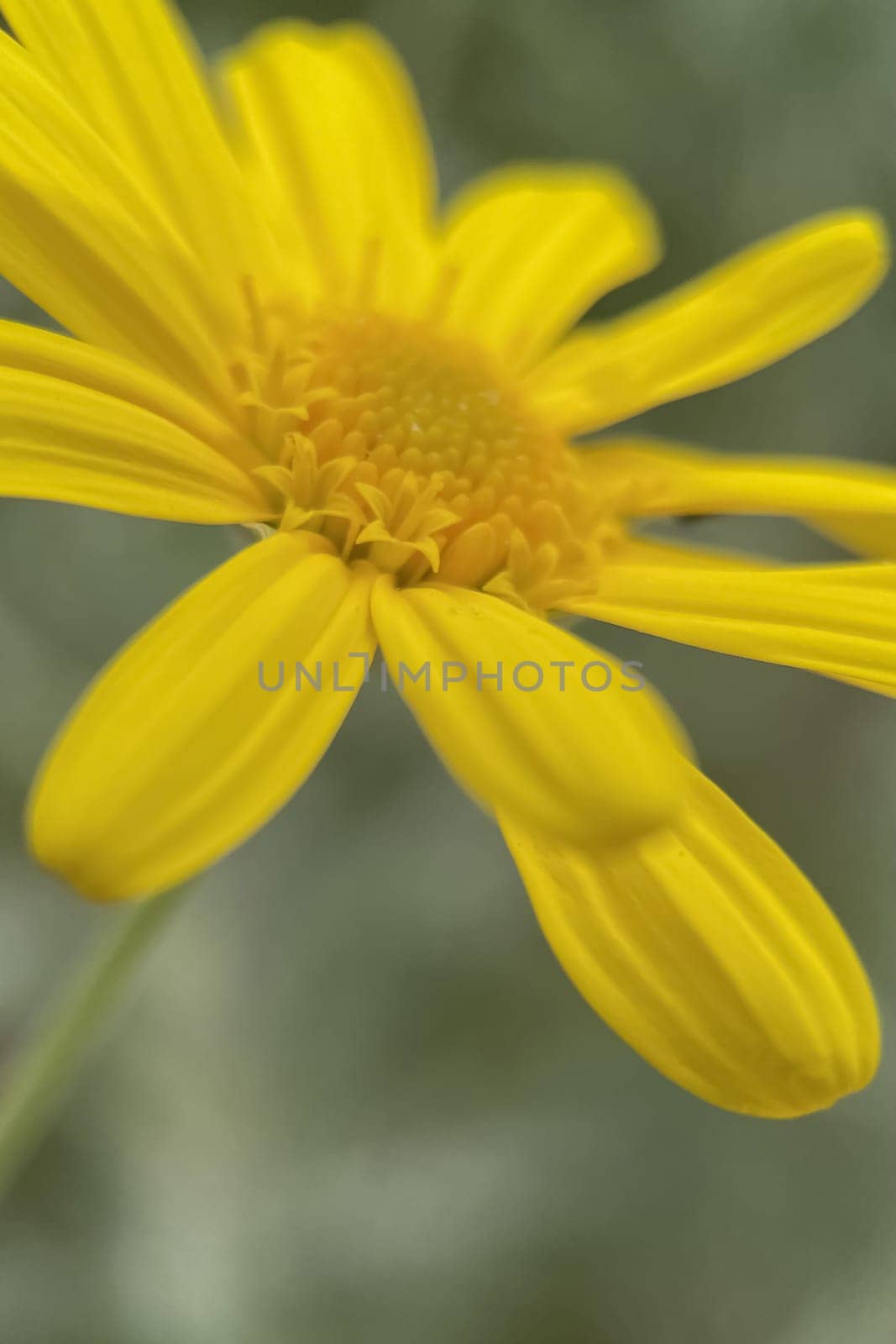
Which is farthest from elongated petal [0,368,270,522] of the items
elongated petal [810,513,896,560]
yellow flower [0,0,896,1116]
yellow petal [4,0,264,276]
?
elongated petal [810,513,896,560]

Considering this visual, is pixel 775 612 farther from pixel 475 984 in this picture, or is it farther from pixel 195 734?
pixel 475 984

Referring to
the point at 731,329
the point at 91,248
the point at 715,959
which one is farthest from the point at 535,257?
the point at 715,959

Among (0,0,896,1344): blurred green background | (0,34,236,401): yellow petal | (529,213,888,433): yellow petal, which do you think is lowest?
(0,0,896,1344): blurred green background

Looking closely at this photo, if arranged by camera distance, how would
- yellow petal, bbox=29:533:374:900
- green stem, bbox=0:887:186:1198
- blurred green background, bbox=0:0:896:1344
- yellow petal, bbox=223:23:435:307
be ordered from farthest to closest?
blurred green background, bbox=0:0:896:1344 < yellow petal, bbox=223:23:435:307 < green stem, bbox=0:887:186:1198 < yellow petal, bbox=29:533:374:900

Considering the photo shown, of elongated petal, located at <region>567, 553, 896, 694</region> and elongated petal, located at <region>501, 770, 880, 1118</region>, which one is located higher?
elongated petal, located at <region>567, 553, 896, 694</region>

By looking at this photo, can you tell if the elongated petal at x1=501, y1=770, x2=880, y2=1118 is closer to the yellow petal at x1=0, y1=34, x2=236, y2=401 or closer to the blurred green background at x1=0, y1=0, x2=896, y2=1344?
the yellow petal at x1=0, y1=34, x2=236, y2=401

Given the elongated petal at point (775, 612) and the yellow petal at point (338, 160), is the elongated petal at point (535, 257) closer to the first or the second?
the yellow petal at point (338, 160)

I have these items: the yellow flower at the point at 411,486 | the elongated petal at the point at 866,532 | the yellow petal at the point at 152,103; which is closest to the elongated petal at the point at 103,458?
the yellow flower at the point at 411,486

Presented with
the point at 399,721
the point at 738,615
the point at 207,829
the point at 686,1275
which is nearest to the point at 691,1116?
the point at 686,1275
